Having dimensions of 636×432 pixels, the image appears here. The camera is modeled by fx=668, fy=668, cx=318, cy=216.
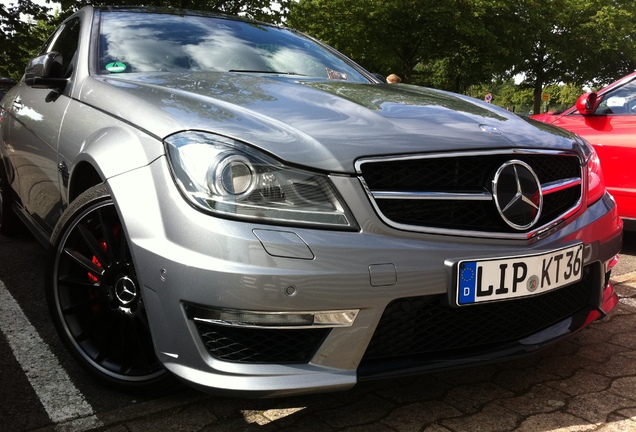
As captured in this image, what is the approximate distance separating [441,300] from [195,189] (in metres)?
0.84

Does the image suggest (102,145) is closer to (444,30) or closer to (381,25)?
(381,25)

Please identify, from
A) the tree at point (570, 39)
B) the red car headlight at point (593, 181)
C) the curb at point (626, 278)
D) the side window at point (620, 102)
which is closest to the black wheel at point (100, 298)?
the red car headlight at point (593, 181)

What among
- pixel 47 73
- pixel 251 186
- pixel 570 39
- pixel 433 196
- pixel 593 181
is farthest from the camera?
pixel 570 39

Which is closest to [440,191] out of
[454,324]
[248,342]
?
[454,324]

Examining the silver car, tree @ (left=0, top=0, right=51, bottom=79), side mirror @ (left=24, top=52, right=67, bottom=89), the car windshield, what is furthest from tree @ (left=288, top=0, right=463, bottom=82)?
the silver car

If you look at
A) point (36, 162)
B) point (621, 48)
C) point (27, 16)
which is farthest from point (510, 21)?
point (36, 162)

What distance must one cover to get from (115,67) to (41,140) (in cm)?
63

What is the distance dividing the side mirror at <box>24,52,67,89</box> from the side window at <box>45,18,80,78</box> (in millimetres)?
54

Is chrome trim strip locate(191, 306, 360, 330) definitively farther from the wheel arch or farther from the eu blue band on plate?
the wheel arch

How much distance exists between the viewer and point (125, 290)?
2352 mm

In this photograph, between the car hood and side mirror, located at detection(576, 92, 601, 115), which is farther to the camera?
side mirror, located at detection(576, 92, 601, 115)

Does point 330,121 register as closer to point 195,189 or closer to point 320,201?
point 320,201

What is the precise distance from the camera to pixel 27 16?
21125 millimetres

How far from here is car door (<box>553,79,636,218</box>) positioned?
4914 mm
